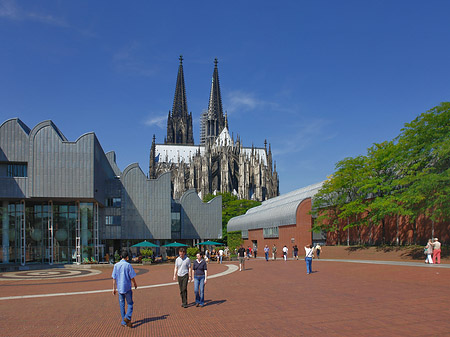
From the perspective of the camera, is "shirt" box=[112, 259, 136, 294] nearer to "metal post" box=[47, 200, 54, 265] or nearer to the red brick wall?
the red brick wall

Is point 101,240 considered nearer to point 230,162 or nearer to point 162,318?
point 162,318

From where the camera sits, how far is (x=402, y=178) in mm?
32094

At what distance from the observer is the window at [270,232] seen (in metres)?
52.1

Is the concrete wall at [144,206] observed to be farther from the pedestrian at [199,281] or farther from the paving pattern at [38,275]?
the pedestrian at [199,281]

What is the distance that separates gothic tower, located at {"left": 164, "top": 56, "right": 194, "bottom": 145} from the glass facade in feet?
355

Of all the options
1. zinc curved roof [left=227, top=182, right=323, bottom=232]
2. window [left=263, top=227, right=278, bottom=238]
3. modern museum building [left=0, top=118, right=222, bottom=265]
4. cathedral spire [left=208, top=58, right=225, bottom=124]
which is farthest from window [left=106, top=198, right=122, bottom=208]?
cathedral spire [left=208, top=58, right=225, bottom=124]

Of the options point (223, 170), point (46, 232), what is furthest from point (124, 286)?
point (223, 170)

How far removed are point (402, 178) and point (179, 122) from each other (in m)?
126

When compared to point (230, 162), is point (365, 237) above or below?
below

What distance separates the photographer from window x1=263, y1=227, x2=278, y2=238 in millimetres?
52097

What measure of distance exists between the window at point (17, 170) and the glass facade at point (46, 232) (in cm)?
273

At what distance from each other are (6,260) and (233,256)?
73.3 feet

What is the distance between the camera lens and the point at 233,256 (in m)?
47.8

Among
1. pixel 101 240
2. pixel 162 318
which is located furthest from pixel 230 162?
pixel 162 318
